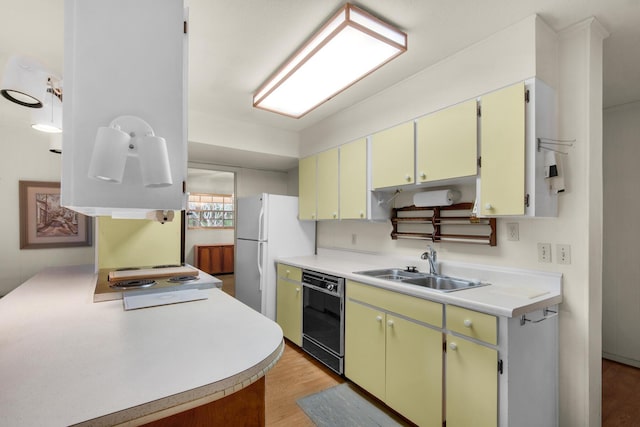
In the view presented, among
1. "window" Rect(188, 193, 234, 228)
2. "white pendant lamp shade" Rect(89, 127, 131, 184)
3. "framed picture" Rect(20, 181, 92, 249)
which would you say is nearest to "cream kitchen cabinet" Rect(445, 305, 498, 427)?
"white pendant lamp shade" Rect(89, 127, 131, 184)

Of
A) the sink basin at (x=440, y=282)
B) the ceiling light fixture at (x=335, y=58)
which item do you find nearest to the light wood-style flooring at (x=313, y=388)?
the sink basin at (x=440, y=282)

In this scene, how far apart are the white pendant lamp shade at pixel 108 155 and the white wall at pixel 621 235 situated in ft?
12.6

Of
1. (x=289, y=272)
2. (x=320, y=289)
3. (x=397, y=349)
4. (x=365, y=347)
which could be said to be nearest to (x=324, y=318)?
(x=320, y=289)

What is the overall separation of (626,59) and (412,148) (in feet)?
5.03

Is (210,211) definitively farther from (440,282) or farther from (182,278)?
(440,282)

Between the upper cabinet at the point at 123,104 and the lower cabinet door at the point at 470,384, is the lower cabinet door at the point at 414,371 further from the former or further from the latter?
the upper cabinet at the point at 123,104

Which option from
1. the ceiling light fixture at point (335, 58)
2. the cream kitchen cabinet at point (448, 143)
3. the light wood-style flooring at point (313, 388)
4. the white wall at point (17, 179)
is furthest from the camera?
the white wall at point (17, 179)

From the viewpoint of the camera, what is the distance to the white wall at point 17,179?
3076 mm

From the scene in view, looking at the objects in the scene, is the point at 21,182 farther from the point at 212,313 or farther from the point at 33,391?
the point at 33,391

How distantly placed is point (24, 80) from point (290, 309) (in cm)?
269

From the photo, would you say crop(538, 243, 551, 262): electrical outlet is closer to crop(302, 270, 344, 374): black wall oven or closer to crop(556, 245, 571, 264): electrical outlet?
crop(556, 245, 571, 264): electrical outlet

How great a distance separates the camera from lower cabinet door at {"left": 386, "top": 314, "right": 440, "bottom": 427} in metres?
1.78

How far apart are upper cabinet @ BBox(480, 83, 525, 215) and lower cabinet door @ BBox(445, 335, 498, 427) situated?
2.59ft

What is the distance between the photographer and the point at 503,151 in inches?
70.6
